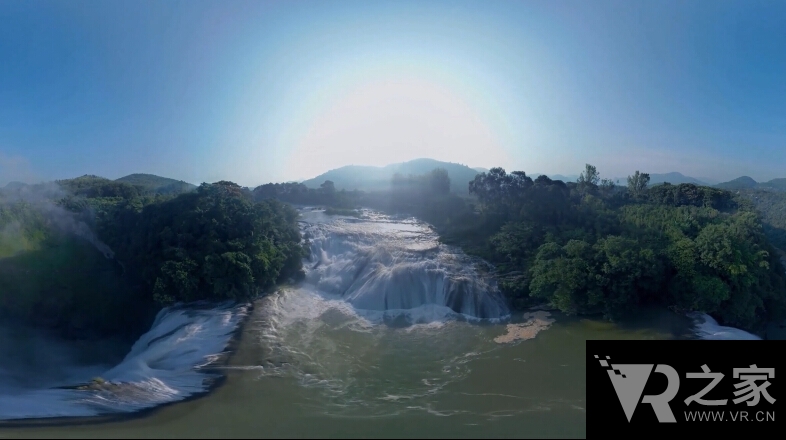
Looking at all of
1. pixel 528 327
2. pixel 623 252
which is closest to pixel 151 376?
pixel 528 327

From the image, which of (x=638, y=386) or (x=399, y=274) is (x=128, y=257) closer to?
(x=399, y=274)

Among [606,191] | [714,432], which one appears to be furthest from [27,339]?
[606,191]

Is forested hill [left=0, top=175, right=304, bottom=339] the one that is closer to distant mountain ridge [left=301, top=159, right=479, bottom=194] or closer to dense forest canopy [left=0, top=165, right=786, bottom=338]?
dense forest canopy [left=0, top=165, right=786, bottom=338]

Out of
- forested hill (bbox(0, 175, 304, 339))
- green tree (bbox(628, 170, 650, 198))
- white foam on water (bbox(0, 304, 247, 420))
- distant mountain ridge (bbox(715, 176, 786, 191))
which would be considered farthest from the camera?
distant mountain ridge (bbox(715, 176, 786, 191))

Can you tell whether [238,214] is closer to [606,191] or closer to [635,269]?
[635,269]

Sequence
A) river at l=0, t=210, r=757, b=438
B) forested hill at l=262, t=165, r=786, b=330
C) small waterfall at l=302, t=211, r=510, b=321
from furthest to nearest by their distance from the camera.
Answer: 1. small waterfall at l=302, t=211, r=510, b=321
2. forested hill at l=262, t=165, r=786, b=330
3. river at l=0, t=210, r=757, b=438

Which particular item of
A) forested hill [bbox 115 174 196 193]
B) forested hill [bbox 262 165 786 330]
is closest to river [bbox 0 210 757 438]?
forested hill [bbox 262 165 786 330]
